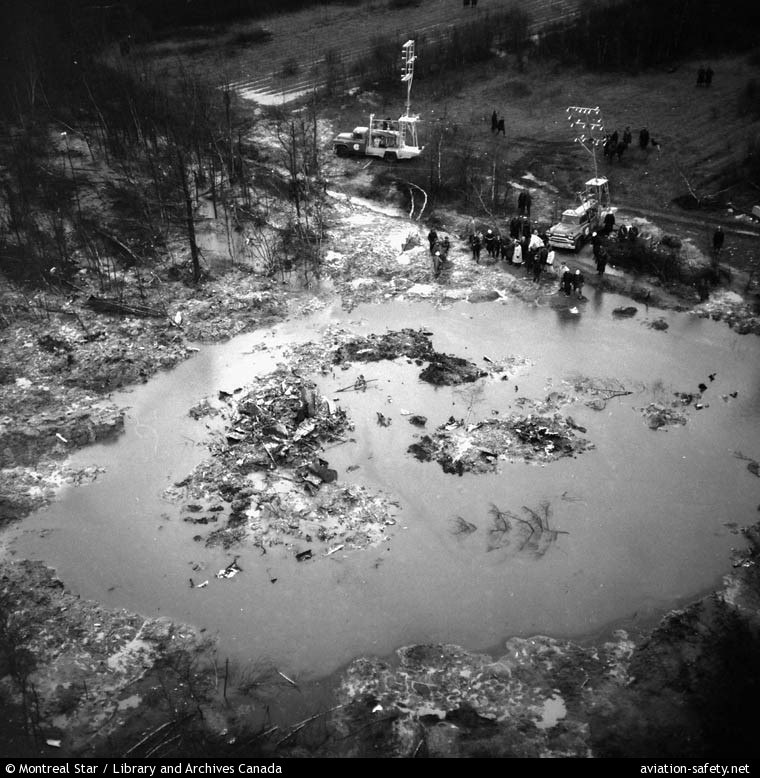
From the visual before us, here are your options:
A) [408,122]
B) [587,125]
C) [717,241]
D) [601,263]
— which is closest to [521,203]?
[601,263]

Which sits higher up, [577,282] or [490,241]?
[490,241]

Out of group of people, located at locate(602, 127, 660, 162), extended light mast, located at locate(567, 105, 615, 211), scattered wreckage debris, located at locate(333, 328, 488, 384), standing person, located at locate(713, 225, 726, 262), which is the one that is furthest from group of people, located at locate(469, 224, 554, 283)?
group of people, located at locate(602, 127, 660, 162)

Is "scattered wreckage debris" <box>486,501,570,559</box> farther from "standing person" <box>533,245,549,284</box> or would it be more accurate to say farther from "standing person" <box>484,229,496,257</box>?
"standing person" <box>484,229,496,257</box>

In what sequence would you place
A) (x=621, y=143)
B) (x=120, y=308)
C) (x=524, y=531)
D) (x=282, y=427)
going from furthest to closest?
(x=621, y=143)
(x=120, y=308)
(x=282, y=427)
(x=524, y=531)

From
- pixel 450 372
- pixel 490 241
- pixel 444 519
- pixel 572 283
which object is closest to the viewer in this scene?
pixel 444 519

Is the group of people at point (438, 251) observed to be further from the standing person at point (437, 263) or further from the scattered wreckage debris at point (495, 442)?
the scattered wreckage debris at point (495, 442)

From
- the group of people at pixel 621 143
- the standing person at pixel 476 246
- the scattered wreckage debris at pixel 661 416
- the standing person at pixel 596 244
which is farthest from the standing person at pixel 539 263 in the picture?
the group of people at pixel 621 143

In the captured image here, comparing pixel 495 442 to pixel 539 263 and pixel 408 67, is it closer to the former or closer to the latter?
pixel 539 263
